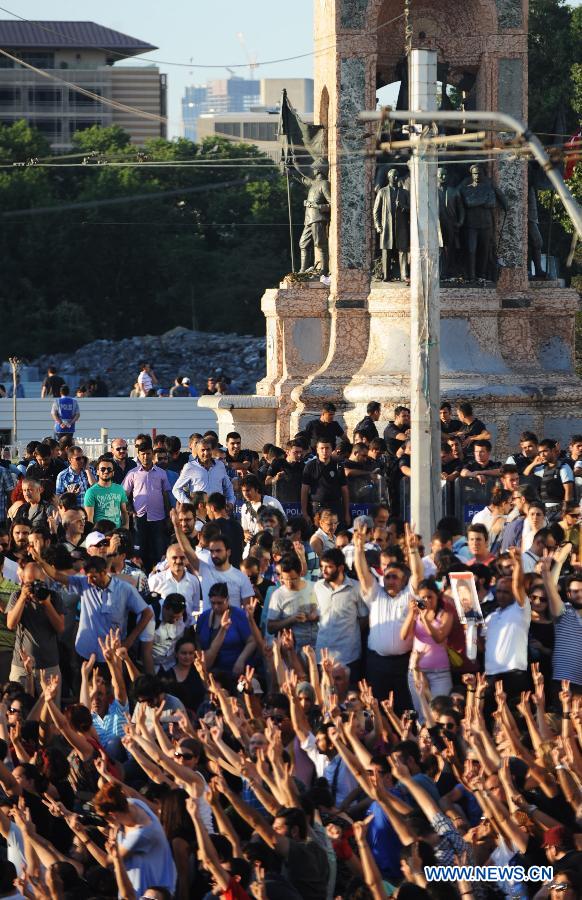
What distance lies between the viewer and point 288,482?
19516 mm

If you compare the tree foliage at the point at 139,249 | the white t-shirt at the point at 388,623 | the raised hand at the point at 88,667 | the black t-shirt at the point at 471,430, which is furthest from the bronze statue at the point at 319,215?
the tree foliage at the point at 139,249

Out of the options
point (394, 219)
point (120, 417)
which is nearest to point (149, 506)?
point (394, 219)

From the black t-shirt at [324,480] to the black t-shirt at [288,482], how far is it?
0.12 m

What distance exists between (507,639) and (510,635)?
0.03 m

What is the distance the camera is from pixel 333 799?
11.4 metres

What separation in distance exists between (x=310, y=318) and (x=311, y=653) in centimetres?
1476

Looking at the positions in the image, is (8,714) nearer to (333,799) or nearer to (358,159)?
(333,799)

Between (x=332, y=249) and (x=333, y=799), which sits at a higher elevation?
(x=332, y=249)

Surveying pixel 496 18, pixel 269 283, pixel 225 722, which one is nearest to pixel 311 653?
pixel 225 722

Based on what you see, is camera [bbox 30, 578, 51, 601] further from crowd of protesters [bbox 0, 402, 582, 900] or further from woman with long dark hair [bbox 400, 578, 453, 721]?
woman with long dark hair [bbox 400, 578, 453, 721]

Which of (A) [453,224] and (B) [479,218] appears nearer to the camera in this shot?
(A) [453,224]

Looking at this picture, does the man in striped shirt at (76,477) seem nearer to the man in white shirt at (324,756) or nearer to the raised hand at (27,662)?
the raised hand at (27,662)

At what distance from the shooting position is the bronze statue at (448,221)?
85.0 feet

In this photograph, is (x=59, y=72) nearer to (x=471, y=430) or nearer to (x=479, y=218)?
(x=479, y=218)
